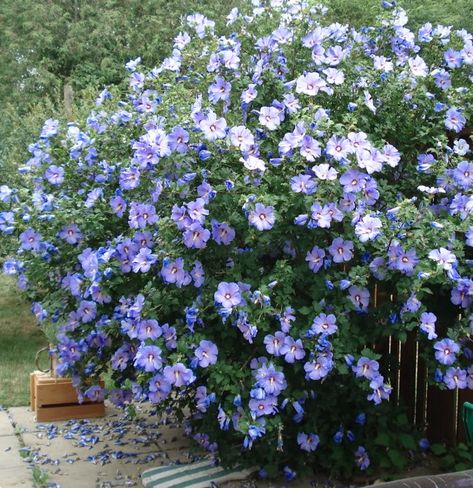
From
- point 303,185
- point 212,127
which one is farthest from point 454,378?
point 212,127

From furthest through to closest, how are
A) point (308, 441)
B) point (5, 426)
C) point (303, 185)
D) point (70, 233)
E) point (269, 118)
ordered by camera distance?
point (5, 426), point (70, 233), point (308, 441), point (269, 118), point (303, 185)

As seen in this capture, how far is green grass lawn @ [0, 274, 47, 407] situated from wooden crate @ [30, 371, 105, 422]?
21.5 inches

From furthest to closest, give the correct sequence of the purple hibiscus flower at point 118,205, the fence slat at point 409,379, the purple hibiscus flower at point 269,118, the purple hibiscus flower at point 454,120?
the fence slat at point 409,379, the purple hibiscus flower at point 118,205, the purple hibiscus flower at point 454,120, the purple hibiscus flower at point 269,118

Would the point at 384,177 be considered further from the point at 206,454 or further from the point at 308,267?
the point at 206,454

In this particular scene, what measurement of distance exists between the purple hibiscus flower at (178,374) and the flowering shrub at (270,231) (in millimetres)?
22

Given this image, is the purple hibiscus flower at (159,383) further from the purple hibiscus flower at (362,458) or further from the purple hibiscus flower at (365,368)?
the purple hibiscus flower at (362,458)

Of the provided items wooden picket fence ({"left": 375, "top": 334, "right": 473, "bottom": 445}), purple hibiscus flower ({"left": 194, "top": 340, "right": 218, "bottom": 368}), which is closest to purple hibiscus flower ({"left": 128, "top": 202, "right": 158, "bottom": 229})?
purple hibiscus flower ({"left": 194, "top": 340, "right": 218, "bottom": 368})

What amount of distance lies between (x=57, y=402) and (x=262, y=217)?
2.85 m

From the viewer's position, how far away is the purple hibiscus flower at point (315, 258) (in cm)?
325

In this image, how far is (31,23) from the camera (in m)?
18.0

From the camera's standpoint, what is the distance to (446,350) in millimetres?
3189

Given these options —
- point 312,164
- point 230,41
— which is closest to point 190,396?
point 312,164

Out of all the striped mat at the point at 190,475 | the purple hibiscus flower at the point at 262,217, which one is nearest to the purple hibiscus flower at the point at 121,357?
the striped mat at the point at 190,475

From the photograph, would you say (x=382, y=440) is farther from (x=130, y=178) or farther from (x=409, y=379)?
(x=130, y=178)
